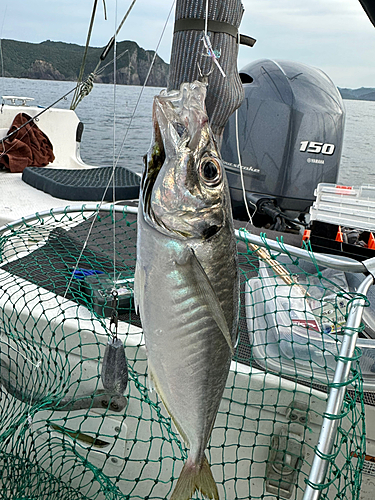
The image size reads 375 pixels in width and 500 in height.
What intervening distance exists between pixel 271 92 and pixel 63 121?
3584mm

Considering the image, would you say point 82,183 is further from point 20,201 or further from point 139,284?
point 139,284

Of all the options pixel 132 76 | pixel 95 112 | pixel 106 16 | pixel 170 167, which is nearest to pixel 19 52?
pixel 132 76

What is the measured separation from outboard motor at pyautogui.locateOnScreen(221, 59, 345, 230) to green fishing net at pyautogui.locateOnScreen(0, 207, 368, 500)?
79.8 inches

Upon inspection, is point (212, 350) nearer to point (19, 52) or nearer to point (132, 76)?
point (132, 76)

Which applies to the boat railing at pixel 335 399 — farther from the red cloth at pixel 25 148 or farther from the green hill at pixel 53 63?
the red cloth at pixel 25 148

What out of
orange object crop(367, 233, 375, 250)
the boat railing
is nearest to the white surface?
orange object crop(367, 233, 375, 250)

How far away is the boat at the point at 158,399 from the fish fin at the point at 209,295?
0.61 meters

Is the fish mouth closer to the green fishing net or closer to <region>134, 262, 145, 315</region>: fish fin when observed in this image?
<region>134, 262, 145, 315</region>: fish fin

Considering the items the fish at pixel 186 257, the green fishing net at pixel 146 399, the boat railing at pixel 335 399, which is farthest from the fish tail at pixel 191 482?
the green fishing net at pixel 146 399

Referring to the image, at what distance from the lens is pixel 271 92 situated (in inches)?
174

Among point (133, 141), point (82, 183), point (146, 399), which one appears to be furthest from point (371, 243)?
point (133, 141)

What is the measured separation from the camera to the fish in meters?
0.96

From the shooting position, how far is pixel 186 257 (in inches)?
38.4

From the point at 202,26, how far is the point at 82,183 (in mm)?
3561
